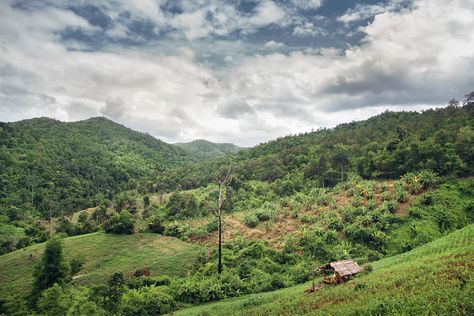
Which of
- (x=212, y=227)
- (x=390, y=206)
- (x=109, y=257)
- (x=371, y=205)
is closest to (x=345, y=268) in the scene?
(x=390, y=206)

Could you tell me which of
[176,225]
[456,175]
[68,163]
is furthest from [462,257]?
[68,163]

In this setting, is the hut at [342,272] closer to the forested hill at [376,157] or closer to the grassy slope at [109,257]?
the grassy slope at [109,257]

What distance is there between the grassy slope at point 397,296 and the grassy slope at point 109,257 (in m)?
17.4

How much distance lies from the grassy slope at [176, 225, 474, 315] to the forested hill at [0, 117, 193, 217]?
326 ft

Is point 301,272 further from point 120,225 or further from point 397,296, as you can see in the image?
point 120,225

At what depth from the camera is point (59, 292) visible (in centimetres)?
2331

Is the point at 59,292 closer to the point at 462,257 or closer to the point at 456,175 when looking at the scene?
the point at 462,257

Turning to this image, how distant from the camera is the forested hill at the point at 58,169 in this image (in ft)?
359

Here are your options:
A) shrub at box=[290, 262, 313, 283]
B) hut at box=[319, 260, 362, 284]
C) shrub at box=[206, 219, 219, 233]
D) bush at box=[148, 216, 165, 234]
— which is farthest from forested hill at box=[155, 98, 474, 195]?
hut at box=[319, 260, 362, 284]

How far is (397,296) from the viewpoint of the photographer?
56.0 ft

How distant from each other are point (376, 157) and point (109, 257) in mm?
50375

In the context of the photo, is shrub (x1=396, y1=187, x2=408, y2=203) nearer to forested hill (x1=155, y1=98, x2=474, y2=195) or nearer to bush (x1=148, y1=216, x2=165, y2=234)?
forested hill (x1=155, y1=98, x2=474, y2=195)

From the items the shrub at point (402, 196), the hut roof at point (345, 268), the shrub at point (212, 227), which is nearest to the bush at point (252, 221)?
the shrub at point (212, 227)

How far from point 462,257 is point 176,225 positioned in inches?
1695
